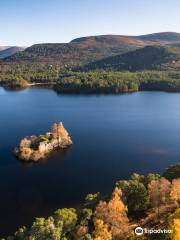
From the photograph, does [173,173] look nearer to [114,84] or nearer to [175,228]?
[175,228]

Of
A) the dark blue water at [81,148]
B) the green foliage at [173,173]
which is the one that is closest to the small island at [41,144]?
the dark blue water at [81,148]

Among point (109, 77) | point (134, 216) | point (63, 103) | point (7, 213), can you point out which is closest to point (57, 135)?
point (7, 213)

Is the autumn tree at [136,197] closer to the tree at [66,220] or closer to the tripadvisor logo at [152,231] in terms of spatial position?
the tripadvisor logo at [152,231]

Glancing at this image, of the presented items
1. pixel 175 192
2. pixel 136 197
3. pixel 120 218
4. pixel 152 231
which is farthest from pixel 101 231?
pixel 175 192

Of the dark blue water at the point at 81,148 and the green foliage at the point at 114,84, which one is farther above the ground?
the green foliage at the point at 114,84

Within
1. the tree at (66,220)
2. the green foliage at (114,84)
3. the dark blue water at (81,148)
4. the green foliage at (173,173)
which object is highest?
the green foliage at (114,84)

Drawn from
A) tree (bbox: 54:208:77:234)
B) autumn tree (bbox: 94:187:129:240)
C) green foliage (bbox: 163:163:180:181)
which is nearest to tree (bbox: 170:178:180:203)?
autumn tree (bbox: 94:187:129:240)
